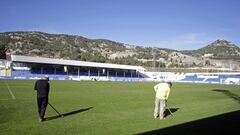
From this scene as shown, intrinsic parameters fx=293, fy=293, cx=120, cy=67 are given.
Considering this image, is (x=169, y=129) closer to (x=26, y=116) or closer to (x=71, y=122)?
(x=71, y=122)

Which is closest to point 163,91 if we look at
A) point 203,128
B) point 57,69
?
point 203,128

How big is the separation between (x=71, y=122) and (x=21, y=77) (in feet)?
212

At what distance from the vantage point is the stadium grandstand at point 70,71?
73.6m

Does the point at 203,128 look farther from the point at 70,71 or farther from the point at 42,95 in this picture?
the point at 70,71

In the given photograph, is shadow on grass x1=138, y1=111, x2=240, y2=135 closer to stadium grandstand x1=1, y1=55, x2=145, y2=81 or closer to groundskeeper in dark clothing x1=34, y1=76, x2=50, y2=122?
groundskeeper in dark clothing x1=34, y1=76, x2=50, y2=122

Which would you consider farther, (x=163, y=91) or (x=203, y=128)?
(x=163, y=91)

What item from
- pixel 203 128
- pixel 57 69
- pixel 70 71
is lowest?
pixel 203 128

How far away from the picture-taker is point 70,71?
90.0 meters

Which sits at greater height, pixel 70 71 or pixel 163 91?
pixel 163 91

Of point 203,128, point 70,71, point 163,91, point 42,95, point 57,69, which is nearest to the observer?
point 203,128

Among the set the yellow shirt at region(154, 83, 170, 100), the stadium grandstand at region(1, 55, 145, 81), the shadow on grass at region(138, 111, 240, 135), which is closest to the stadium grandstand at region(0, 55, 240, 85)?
the stadium grandstand at region(1, 55, 145, 81)

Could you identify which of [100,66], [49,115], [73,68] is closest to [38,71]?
[73,68]

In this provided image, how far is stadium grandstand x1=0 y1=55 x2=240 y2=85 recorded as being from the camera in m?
73.6

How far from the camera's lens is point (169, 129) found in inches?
398
